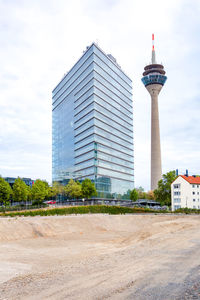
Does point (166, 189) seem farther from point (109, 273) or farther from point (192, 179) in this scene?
point (109, 273)

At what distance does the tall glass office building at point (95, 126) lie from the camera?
130 m

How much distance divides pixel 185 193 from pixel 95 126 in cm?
4576

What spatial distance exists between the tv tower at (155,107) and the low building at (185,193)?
199 feet

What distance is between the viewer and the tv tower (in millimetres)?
176875

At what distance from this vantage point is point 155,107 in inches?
7387

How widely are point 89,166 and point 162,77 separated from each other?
96.2 metres

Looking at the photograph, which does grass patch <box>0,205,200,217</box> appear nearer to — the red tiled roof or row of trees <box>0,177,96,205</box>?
row of trees <box>0,177,96,205</box>

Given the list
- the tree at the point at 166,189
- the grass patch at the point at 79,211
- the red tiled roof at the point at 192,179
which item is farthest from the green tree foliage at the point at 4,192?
the red tiled roof at the point at 192,179

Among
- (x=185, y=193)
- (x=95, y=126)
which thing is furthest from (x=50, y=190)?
(x=185, y=193)

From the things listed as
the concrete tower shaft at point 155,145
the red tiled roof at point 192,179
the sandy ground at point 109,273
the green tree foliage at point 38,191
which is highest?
the concrete tower shaft at point 155,145

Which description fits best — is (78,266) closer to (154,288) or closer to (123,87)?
(154,288)

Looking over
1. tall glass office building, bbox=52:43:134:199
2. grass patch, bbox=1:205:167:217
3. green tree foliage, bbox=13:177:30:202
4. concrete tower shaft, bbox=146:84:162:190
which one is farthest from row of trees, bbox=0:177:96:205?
concrete tower shaft, bbox=146:84:162:190

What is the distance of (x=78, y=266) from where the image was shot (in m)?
21.3

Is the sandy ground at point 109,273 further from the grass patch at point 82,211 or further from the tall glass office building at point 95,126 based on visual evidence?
the tall glass office building at point 95,126
